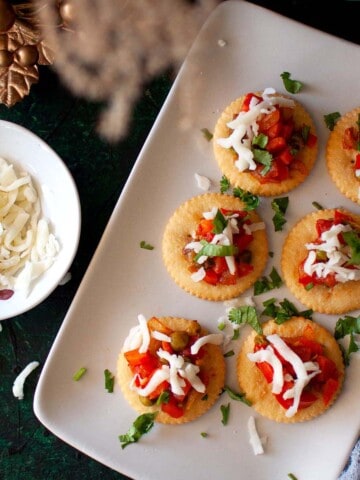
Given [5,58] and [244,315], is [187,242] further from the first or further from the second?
[5,58]

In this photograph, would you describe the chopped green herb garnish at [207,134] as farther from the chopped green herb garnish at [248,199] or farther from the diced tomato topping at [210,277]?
the diced tomato topping at [210,277]

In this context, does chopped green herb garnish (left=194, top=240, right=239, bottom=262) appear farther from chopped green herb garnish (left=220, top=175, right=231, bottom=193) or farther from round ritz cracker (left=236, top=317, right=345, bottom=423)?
round ritz cracker (left=236, top=317, right=345, bottom=423)

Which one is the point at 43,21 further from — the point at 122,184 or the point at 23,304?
the point at 23,304

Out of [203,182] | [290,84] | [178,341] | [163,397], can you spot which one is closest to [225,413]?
[163,397]

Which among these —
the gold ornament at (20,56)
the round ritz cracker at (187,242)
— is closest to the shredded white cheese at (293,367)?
the round ritz cracker at (187,242)

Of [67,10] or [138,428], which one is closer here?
[67,10]

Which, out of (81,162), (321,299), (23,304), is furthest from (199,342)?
(81,162)

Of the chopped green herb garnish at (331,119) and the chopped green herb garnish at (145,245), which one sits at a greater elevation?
the chopped green herb garnish at (331,119)

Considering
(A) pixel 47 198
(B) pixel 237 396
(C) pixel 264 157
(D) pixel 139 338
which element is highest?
(C) pixel 264 157
